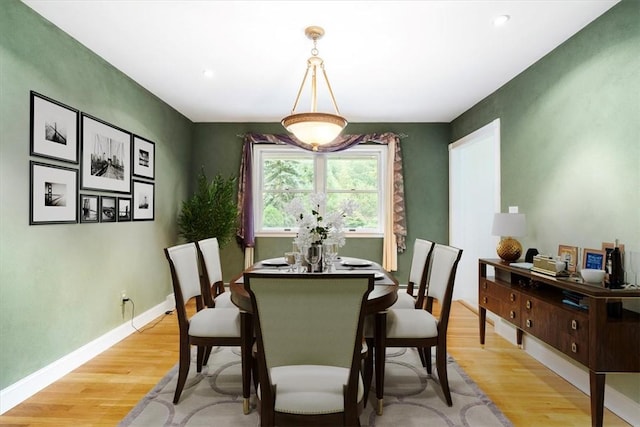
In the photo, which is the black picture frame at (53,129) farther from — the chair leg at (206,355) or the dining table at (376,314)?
the chair leg at (206,355)

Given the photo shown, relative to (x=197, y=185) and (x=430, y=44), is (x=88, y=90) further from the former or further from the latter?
(x=430, y=44)

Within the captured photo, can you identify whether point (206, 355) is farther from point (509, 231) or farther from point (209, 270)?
point (509, 231)

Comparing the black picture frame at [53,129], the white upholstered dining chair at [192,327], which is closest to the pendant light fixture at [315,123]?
the white upholstered dining chair at [192,327]

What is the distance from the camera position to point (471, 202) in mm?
4758

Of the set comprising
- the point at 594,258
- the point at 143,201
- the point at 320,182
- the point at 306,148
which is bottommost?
the point at 594,258

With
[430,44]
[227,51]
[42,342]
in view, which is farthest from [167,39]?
[42,342]

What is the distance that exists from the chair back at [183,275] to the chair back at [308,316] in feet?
3.01

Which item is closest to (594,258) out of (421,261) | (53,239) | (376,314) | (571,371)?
(571,371)

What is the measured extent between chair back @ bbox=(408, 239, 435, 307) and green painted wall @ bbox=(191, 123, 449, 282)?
2105 millimetres

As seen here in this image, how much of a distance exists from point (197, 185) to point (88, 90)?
234cm

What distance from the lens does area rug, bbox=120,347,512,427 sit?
2033 mm

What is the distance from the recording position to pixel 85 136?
284 centimetres

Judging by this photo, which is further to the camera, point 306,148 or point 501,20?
point 306,148

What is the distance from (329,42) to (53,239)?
8.24ft
